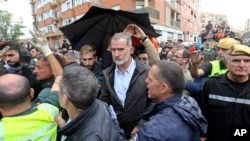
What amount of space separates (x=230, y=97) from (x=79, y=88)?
6.28ft

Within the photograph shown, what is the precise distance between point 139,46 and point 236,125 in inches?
68.5

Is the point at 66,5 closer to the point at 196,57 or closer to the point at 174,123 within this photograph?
the point at 196,57

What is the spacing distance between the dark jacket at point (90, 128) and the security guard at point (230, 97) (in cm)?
164

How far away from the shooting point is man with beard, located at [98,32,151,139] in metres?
2.95

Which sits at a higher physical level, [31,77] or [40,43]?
[40,43]

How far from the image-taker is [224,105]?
3016mm

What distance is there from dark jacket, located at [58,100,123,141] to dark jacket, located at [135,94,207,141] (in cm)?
26

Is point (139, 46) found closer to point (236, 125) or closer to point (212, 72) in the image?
point (212, 72)

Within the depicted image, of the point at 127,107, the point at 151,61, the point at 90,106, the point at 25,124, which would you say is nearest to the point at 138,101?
the point at 127,107

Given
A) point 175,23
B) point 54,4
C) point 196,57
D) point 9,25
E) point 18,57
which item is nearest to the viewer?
point 196,57

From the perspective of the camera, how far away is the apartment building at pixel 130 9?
2625 cm

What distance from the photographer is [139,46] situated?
13.0 feet

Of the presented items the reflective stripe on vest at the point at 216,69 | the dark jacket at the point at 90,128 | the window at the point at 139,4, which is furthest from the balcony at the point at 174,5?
the dark jacket at the point at 90,128

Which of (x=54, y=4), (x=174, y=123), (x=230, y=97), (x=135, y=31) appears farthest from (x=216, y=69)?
(x=54, y=4)
